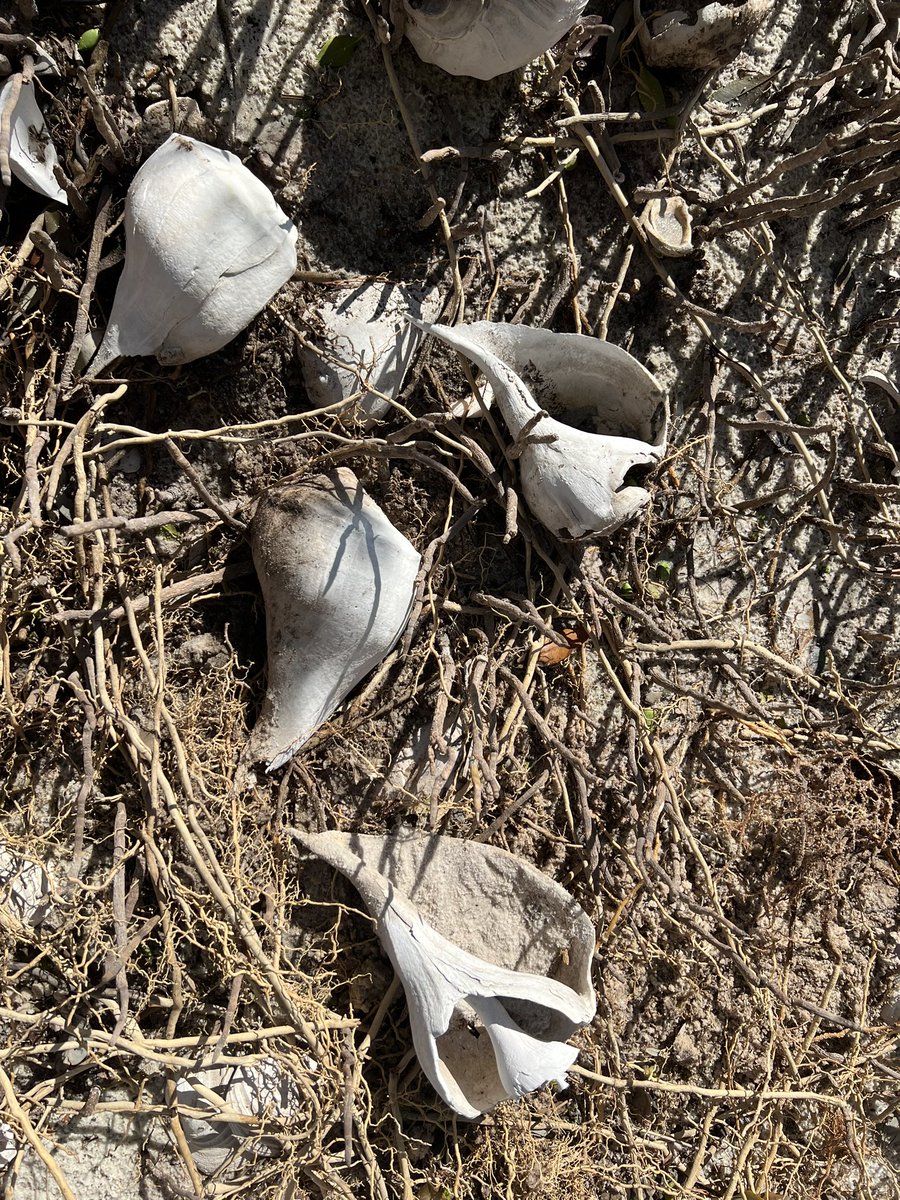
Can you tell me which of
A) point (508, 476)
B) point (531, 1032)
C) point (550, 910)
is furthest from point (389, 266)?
point (531, 1032)

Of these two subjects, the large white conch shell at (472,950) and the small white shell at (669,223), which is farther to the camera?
the small white shell at (669,223)

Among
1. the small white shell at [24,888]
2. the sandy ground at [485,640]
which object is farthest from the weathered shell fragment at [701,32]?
the small white shell at [24,888]

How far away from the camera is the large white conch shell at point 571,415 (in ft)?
2.87

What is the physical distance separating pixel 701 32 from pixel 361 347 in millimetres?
495

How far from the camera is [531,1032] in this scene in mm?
896

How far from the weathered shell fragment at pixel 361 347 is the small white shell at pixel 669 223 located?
0.99 ft

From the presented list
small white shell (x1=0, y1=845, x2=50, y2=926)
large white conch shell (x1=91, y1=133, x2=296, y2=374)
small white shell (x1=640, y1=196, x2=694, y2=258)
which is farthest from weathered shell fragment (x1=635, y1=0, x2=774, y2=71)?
small white shell (x1=0, y1=845, x2=50, y2=926)

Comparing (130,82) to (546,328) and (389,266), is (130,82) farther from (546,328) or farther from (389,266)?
(546,328)

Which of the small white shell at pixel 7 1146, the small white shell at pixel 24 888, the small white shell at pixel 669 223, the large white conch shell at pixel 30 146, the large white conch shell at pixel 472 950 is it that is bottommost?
the small white shell at pixel 7 1146

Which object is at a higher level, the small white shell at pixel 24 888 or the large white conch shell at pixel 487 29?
the large white conch shell at pixel 487 29

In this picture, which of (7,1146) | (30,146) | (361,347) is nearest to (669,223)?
(361,347)

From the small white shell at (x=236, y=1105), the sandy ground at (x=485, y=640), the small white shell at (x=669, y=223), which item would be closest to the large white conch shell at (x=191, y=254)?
the sandy ground at (x=485, y=640)

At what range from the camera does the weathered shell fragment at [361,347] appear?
88 cm

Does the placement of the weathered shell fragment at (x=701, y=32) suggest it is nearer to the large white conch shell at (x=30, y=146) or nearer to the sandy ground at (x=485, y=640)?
the sandy ground at (x=485, y=640)
